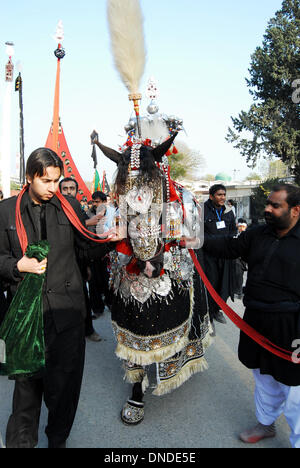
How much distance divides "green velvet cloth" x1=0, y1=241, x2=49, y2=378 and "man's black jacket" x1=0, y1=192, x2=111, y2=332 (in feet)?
0.36

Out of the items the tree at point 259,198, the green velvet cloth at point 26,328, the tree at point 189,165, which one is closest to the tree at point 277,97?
the tree at point 259,198

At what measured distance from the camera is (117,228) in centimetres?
232

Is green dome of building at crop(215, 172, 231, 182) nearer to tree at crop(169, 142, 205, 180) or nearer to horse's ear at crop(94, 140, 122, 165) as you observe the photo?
tree at crop(169, 142, 205, 180)

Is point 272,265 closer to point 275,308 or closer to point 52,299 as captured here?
point 275,308

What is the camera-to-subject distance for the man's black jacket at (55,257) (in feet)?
6.64

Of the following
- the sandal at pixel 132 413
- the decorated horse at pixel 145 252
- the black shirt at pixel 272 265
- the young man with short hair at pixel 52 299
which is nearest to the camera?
the young man with short hair at pixel 52 299

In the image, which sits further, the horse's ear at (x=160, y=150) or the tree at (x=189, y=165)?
the tree at (x=189, y=165)

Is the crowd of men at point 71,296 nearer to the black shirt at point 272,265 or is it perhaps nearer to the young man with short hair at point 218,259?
the black shirt at point 272,265

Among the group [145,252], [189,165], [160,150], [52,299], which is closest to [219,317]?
[145,252]

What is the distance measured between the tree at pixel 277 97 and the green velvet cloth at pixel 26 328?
21.1 meters

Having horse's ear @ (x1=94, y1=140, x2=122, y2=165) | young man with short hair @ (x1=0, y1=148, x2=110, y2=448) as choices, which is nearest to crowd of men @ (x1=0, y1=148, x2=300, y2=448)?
young man with short hair @ (x1=0, y1=148, x2=110, y2=448)
